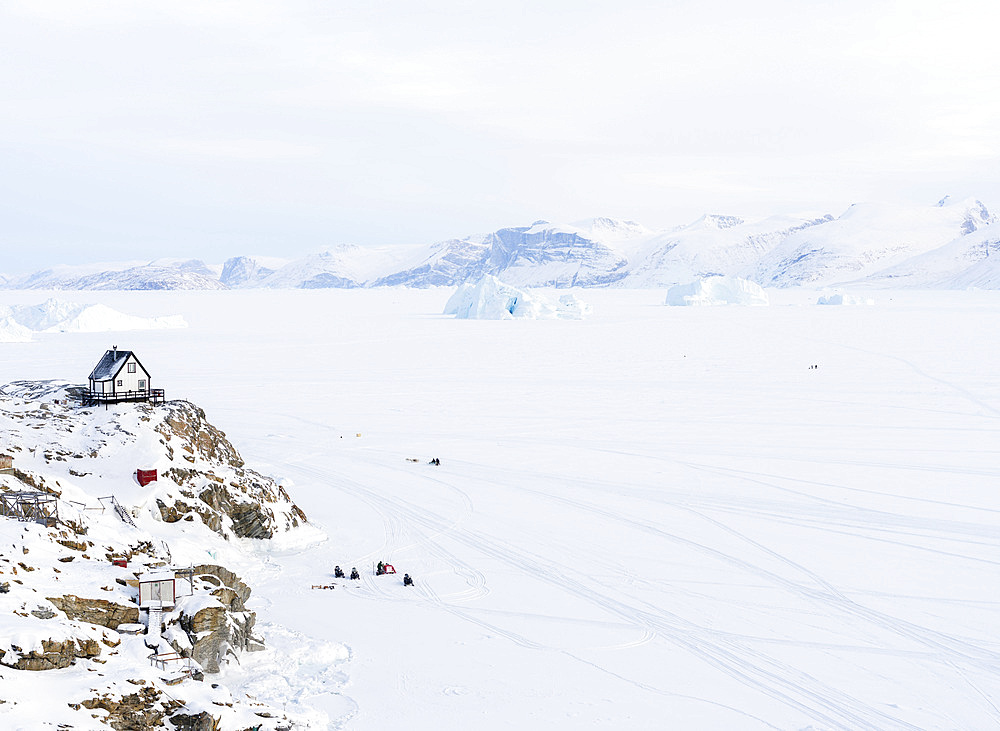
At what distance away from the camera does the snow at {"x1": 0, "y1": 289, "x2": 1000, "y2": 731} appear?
16625 mm

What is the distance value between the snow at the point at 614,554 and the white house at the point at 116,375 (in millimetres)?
3514

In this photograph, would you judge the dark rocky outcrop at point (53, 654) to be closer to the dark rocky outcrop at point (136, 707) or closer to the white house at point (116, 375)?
the dark rocky outcrop at point (136, 707)

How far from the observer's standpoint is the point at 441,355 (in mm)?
A: 76062

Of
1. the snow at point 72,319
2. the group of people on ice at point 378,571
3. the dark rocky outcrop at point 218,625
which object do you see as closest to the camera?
the dark rocky outcrop at point 218,625

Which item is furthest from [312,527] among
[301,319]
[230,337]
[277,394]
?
[301,319]

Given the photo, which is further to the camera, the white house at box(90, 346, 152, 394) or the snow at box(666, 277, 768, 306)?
the snow at box(666, 277, 768, 306)

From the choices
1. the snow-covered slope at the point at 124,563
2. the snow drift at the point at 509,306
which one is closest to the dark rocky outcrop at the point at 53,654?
the snow-covered slope at the point at 124,563

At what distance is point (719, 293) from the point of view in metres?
172

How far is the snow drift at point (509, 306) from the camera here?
130 m

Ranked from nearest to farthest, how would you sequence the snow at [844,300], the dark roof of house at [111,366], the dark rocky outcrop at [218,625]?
the dark rocky outcrop at [218,625], the dark roof of house at [111,366], the snow at [844,300]

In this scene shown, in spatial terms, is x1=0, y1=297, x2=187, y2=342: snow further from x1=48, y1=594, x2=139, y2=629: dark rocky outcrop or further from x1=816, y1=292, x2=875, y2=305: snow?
x1=816, y1=292, x2=875, y2=305: snow

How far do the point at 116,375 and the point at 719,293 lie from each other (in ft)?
515

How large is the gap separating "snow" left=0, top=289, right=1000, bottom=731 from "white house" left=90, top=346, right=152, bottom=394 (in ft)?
11.5

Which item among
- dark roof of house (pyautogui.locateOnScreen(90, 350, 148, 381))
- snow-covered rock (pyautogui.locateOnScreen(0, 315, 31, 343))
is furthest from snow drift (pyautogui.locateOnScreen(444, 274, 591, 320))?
dark roof of house (pyautogui.locateOnScreen(90, 350, 148, 381))
